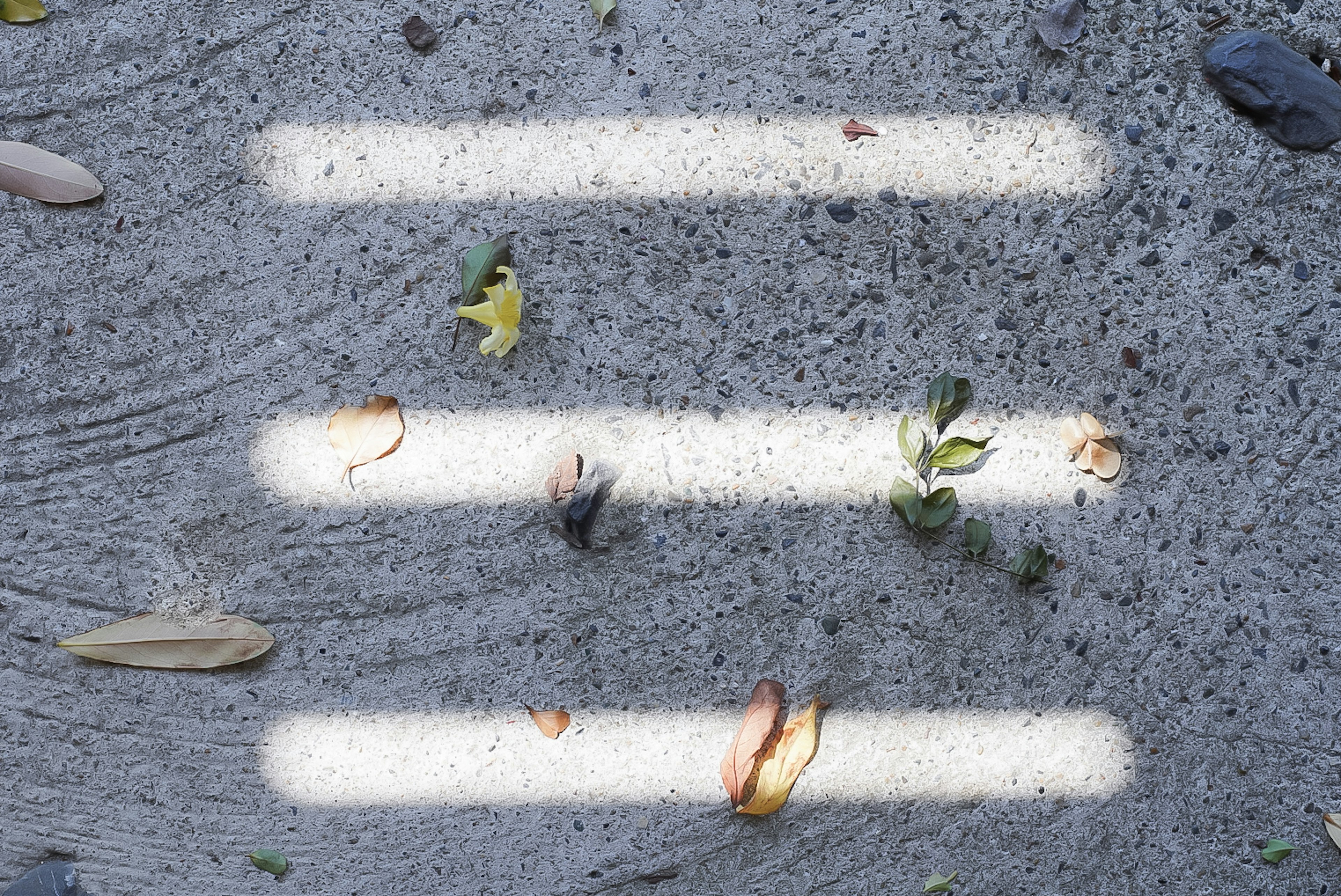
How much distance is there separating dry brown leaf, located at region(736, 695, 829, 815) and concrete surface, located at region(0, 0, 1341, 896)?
0.03 meters

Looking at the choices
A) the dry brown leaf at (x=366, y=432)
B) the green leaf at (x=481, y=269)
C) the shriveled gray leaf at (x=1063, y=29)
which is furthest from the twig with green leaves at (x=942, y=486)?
the dry brown leaf at (x=366, y=432)

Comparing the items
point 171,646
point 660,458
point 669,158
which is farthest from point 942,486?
point 171,646

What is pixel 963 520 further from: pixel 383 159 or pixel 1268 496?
pixel 383 159

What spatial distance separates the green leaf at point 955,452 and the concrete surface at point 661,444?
0.06 m

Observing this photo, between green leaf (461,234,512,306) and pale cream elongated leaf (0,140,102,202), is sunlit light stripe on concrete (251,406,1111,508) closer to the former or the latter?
green leaf (461,234,512,306)

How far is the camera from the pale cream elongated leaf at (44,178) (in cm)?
161

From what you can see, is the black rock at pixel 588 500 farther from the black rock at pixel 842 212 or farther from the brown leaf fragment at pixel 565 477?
the black rock at pixel 842 212

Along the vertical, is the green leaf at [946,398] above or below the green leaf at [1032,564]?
above

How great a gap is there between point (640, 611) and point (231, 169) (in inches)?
44.1

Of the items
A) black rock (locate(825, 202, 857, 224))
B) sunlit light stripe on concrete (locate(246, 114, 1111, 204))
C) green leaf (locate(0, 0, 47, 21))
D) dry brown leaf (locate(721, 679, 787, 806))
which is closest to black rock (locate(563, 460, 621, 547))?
dry brown leaf (locate(721, 679, 787, 806))

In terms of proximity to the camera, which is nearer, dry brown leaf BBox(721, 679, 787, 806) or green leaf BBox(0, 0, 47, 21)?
dry brown leaf BBox(721, 679, 787, 806)

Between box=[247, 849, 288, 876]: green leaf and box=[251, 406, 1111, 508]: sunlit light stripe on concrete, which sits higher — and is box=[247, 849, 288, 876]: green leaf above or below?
below

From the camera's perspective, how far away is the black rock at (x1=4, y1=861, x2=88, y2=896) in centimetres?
153

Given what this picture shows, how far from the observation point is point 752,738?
1.53 meters
